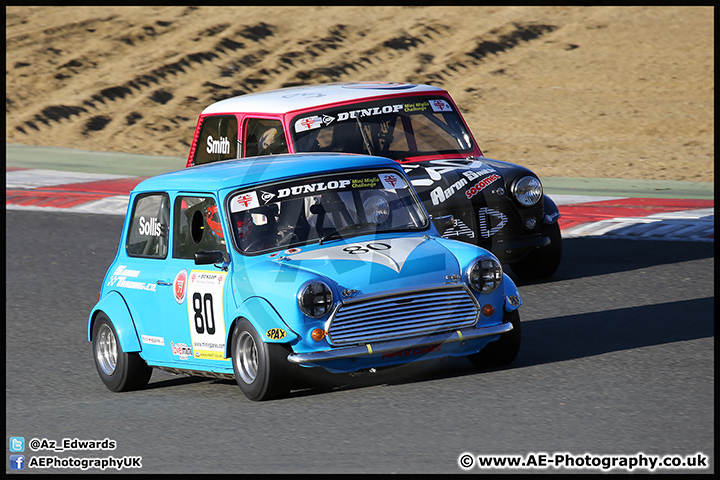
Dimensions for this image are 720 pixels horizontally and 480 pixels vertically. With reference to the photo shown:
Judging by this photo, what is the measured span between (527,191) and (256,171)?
10.5ft

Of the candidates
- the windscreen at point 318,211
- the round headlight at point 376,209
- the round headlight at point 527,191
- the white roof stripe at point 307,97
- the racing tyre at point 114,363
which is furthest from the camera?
the white roof stripe at point 307,97

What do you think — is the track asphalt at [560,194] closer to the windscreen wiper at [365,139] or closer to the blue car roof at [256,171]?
the windscreen wiper at [365,139]

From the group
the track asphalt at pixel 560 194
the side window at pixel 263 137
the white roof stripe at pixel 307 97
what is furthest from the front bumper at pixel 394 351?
the track asphalt at pixel 560 194

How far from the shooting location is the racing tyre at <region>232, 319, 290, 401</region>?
254 inches

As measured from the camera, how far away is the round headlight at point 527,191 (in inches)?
387

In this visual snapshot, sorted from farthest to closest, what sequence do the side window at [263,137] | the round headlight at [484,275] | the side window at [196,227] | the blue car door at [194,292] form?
the side window at [263,137]
the side window at [196,227]
the blue car door at [194,292]
the round headlight at [484,275]

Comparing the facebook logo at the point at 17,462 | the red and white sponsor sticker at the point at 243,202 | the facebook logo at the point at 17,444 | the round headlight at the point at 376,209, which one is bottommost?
the facebook logo at the point at 17,444

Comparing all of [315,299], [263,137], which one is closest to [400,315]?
[315,299]

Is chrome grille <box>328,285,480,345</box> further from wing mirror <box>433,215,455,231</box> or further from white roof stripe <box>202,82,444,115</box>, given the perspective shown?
white roof stripe <box>202,82,444,115</box>

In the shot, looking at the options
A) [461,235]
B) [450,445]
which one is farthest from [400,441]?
[461,235]

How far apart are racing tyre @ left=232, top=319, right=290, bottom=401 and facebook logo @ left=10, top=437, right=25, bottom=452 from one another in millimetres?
1319

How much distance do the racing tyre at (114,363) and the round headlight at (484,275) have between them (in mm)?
2348

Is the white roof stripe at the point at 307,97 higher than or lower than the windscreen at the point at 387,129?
higher

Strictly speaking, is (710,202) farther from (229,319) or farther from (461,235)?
(229,319)
